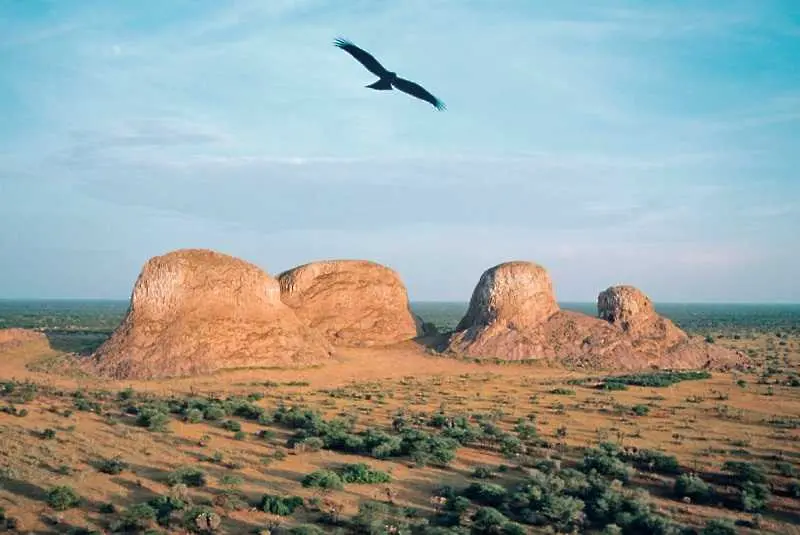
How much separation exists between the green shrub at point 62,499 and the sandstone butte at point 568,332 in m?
28.3

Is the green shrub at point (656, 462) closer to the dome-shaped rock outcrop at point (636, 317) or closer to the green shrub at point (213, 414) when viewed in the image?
the green shrub at point (213, 414)

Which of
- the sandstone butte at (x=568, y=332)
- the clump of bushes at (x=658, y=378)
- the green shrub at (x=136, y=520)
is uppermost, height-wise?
the sandstone butte at (x=568, y=332)

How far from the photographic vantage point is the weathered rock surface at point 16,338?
126 feet

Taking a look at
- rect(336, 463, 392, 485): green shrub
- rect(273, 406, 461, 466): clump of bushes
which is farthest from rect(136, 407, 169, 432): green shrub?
rect(336, 463, 392, 485): green shrub

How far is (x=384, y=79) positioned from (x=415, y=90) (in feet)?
1.54

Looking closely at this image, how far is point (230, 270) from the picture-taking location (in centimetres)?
3488

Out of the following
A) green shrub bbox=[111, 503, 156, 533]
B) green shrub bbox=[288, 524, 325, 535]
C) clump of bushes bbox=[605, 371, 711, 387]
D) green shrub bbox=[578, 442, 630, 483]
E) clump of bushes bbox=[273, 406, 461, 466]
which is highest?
clump of bushes bbox=[605, 371, 711, 387]

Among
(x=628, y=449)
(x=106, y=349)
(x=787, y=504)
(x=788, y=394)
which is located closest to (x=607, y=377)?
(x=788, y=394)

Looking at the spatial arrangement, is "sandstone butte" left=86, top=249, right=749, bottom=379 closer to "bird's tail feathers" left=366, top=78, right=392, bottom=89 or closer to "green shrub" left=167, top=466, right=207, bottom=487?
"green shrub" left=167, top=466, right=207, bottom=487

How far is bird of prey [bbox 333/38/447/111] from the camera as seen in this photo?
852cm

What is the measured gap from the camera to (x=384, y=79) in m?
8.64

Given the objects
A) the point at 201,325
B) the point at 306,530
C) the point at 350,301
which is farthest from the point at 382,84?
the point at 350,301

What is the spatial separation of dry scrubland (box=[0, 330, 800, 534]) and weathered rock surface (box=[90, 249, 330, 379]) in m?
1.76

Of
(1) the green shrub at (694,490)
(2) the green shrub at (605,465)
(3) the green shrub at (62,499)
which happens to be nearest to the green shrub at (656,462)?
(2) the green shrub at (605,465)
